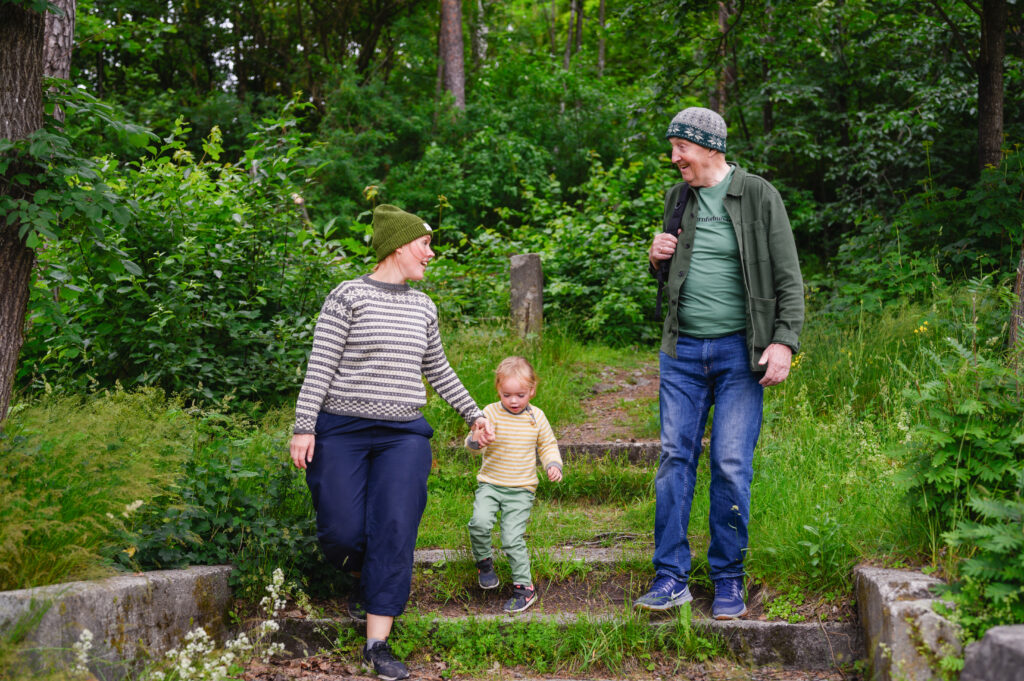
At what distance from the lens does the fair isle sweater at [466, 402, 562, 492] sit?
3.94 metres

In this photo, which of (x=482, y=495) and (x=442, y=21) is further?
(x=442, y=21)

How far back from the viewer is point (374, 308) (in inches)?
139

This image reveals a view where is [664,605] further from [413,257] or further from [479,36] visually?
[479,36]

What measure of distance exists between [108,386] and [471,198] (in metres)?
9.20

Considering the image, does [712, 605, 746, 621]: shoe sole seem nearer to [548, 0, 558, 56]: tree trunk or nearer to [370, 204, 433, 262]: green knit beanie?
A: [370, 204, 433, 262]: green knit beanie

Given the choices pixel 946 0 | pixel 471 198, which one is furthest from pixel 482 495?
pixel 471 198

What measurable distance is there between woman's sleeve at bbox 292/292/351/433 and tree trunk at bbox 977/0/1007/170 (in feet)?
23.3

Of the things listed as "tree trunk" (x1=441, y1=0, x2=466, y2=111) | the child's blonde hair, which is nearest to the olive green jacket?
the child's blonde hair

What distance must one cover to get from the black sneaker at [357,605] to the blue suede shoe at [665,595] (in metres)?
1.21

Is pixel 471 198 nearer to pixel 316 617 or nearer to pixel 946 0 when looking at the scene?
pixel 946 0

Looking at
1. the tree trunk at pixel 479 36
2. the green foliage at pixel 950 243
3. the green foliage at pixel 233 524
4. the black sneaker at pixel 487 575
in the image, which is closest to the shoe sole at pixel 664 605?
the black sneaker at pixel 487 575

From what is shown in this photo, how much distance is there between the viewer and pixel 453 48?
51.0 ft

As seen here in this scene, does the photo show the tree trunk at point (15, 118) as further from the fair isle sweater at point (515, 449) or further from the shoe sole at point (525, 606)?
the shoe sole at point (525, 606)

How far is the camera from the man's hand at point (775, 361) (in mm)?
3346
